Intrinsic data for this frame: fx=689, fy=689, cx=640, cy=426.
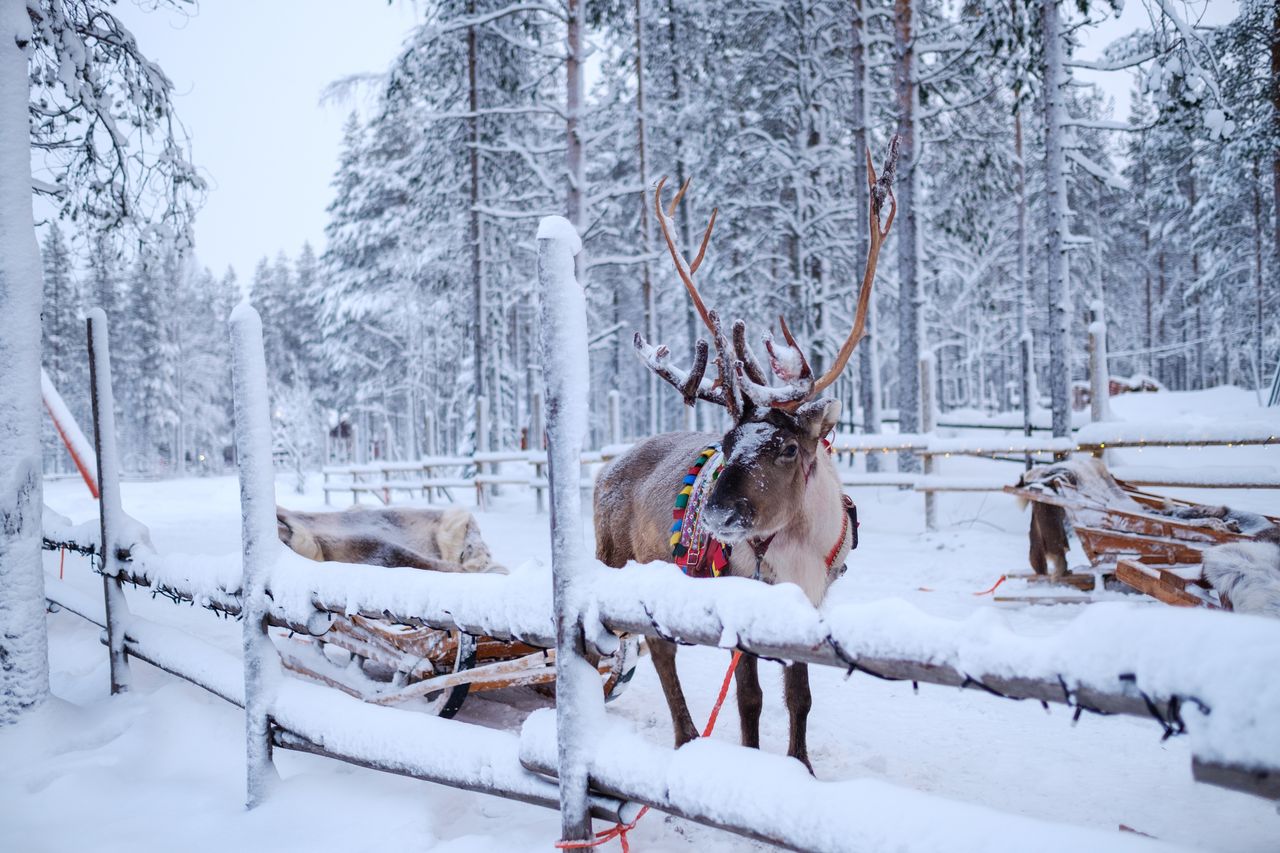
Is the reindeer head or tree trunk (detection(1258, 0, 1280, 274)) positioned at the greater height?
tree trunk (detection(1258, 0, 1280, 274))

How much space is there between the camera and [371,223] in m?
23.8

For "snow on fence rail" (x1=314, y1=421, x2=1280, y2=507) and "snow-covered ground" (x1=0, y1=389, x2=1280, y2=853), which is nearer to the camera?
"snow-covered ground" (x1=0, y1=389, x2=1280, y2=853)

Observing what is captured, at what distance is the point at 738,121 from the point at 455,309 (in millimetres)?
9808

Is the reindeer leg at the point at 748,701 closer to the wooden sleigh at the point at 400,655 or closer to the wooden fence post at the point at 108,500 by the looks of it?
the wooden sleigh at the point at 400,655

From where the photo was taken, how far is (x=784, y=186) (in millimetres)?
14852

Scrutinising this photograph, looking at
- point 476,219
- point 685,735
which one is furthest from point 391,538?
point 476,219

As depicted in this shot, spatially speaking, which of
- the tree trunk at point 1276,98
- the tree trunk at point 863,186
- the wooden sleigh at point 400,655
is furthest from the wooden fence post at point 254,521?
the tree trunk at point 1276,98

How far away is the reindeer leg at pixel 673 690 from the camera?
3082 mm

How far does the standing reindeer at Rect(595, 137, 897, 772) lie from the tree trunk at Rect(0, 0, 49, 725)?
3.37 m

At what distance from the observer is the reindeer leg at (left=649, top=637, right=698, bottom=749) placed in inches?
121

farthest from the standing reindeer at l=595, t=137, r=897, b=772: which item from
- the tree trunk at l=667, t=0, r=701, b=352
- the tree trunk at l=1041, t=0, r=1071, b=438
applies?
the tree trunk at l=667, t=0, r=701, b=352

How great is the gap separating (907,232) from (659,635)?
9629 mm

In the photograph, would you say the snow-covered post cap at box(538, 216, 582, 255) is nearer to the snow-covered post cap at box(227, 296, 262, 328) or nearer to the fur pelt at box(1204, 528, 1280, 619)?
the snow-covered post cap at box(227, 296, 262, 328)

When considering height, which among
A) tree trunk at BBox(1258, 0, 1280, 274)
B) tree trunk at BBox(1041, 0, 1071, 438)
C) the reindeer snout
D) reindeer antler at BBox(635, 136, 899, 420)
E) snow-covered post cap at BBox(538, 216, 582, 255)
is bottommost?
the reindeer snout
